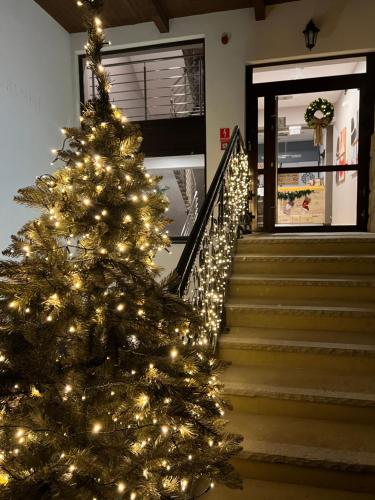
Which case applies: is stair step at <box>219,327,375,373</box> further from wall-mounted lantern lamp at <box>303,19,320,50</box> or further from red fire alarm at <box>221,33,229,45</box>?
red fire alarm at <box>221,33,229,45</box>

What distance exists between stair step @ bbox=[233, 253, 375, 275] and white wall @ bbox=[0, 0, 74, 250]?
278 cm

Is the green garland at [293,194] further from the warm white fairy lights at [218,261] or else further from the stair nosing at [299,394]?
the stair nosing at [299,394]

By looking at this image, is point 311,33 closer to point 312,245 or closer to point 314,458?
point 312,245

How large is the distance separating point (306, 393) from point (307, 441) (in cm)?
27

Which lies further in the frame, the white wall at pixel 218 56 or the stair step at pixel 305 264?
the white wall at pixel 218 56

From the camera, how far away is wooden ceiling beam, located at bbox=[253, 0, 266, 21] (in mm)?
4262

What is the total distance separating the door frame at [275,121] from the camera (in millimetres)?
4418

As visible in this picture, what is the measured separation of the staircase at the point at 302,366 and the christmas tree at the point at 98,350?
0.53m

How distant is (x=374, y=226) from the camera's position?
4.23 metres

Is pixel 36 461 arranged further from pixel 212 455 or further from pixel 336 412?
pixel 336 412

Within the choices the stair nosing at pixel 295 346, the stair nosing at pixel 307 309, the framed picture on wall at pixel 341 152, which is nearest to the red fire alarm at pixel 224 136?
the framed picture on wall at pixel 341 152

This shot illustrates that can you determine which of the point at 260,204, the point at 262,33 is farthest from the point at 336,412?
the point at 262,33

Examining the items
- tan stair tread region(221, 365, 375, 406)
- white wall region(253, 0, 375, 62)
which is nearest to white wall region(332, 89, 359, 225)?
white wall region(253, 0, 375, 62)

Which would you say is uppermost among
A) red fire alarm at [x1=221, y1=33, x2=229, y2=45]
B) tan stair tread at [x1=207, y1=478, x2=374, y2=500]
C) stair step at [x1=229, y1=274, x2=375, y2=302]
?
red fire alarm at [x1=221, y1=33, x2=229, y2=45]
